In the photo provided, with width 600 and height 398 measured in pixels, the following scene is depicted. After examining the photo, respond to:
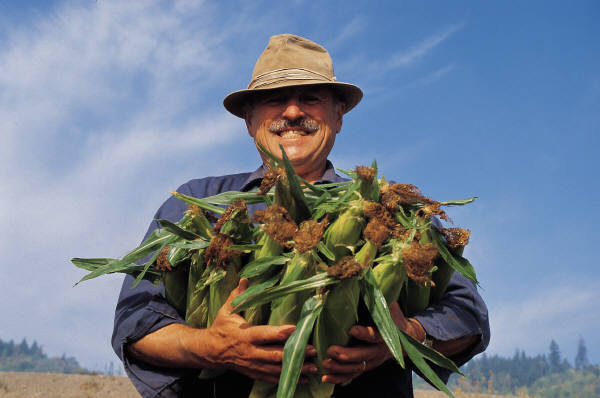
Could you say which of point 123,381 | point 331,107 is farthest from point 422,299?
point 123,381

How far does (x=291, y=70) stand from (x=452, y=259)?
1.70m

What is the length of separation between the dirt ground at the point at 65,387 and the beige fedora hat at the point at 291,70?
10.9 m

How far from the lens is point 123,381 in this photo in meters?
15.2

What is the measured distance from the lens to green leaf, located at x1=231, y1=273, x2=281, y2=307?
166 centimetres

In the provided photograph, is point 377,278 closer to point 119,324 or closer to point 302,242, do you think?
point 302,242

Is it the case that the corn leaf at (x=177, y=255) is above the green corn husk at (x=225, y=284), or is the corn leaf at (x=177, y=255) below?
above

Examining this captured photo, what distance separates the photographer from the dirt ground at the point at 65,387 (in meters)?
12.9

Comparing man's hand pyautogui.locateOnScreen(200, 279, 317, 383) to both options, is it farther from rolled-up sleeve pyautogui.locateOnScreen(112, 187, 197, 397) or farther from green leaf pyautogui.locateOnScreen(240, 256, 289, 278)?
rolled-up sleeve pyautogui.locateOnScreen(112, 187, 197, 397)

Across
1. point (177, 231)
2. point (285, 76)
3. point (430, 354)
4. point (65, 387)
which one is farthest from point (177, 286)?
point (65, 387)

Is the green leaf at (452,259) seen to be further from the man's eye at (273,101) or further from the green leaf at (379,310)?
the man's eye at (273,101)

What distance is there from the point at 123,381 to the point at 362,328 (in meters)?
15.3

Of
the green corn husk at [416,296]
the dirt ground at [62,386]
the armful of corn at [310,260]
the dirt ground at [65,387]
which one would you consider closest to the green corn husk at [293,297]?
the armful of corn at [310,260]

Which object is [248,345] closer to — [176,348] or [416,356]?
[176,348]

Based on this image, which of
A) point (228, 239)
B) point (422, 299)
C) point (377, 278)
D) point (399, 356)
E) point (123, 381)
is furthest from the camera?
point (123, 381)
